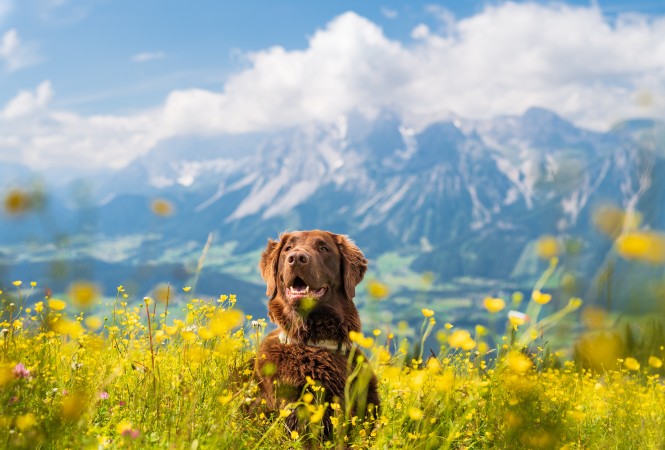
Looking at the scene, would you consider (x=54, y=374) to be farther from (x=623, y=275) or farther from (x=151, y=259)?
(x=623, y=275)

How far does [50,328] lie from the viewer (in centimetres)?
523

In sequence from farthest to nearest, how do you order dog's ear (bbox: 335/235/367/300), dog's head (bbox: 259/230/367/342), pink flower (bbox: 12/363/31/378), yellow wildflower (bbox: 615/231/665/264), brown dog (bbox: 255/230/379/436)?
dog's ear (bbox: 335/235/367/300)
dog's head (bbox: 259/230/367/342)
brown dog (bbox: 255/230/379/436)
pink flower (bbox: 12/363/31/378)
yellow wildflower (bbox: 615/231/665/264)

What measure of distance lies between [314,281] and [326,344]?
679 millimetres

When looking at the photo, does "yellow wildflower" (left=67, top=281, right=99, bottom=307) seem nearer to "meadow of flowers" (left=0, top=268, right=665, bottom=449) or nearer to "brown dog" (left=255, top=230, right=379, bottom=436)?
"meadow of flowers" (left=0, top=268, right=665, bottom=449)

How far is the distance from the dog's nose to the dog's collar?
31.5 inches

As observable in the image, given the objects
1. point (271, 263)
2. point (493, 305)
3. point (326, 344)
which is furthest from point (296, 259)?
point (493, 305)

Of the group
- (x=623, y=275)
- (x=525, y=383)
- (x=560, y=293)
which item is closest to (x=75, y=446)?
(x=525, y=383)

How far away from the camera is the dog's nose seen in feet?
19.2

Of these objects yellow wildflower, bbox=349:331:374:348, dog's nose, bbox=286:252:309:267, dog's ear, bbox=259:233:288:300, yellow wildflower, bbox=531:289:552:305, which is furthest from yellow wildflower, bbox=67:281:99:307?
dog's ear, bbox=259:233:288:300

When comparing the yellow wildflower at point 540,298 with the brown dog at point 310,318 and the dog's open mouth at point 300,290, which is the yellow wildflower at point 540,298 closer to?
the brown dog at point 310,318

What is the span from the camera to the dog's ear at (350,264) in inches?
264

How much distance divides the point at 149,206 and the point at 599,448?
3.49 m

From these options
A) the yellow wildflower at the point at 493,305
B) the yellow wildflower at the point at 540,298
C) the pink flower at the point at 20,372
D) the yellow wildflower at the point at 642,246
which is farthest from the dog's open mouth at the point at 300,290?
the yellow wildflower at the point at 642,246

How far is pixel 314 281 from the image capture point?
6.11 metres
